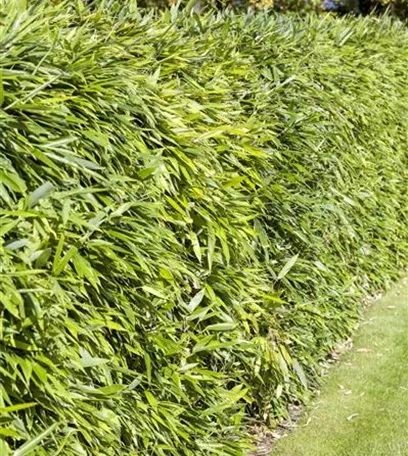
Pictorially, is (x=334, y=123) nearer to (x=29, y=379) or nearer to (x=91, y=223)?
(x=91, y=223)

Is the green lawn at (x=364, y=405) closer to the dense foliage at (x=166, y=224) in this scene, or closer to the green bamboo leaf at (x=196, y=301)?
the dense foliage at (x=166, y=224)

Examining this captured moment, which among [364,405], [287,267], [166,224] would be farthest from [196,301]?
[364,405]

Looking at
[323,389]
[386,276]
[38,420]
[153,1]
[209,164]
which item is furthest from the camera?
[153,1]

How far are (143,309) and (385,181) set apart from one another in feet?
15.6

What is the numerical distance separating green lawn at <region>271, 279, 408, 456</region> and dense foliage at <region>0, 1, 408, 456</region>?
0.21 metres

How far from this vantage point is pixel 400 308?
695 centimetres

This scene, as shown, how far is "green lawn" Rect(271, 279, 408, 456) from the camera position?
14.5ft

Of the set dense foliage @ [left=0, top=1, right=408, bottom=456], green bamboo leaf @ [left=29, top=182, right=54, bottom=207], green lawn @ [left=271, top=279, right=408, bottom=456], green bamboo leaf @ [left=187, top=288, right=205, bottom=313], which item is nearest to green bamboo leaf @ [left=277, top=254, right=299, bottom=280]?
dense foliage @ [left=0, top=1, right=408, bottom=456]

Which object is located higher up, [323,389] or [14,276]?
[14,276]

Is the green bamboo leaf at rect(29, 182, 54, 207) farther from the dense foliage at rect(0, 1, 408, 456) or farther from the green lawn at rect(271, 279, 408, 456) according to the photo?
the green lawn at rect(271, 279, 408, 456)

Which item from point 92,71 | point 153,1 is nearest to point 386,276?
point 92,71

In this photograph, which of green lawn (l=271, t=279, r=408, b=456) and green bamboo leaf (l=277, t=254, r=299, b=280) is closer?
green lawn (l=271, t=279, r=408, b=456)

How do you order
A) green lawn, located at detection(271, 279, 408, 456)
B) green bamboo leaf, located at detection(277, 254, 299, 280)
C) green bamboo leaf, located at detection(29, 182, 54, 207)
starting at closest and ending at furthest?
green bamboo leaf, located at detection(29, 182, 54, 207) < green lawn, located at detection(271, 279, 408, 456) < green bamboo leaf, located at detection(277, 254, 299, 280)

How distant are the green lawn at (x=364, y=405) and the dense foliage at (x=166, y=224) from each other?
0.21 meters
